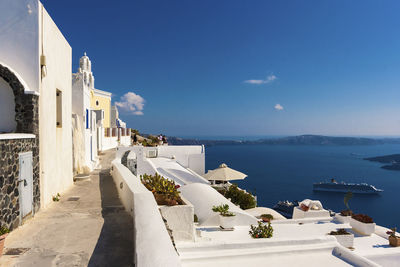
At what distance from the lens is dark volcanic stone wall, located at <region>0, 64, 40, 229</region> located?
5.58 meters

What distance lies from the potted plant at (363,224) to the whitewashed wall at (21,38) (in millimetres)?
14118

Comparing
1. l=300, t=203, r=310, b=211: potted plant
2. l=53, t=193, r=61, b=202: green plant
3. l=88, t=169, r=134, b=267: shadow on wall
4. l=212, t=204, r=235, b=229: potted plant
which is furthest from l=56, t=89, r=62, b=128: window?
l=300, t=203, r=310, b=211: potted plant

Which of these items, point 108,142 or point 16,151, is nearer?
point 16,151

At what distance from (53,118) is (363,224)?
45.0 feet

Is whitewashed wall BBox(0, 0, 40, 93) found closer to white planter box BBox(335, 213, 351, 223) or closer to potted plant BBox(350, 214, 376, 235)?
potted plant BBox(350, 214, 376, 235)

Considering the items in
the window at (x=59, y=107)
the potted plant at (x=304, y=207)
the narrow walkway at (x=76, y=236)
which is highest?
the window at (x=59, y=107)

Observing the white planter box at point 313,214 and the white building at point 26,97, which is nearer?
the white building at point 26,97

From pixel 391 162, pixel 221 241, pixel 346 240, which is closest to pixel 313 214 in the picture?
pixel 346 240

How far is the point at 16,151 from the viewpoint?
610cm

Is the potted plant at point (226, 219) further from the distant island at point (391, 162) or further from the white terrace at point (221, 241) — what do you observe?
the distant island at point (391, 162)

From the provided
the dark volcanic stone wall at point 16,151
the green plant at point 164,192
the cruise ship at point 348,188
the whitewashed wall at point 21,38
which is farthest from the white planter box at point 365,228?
the cruise ship at point 348,188

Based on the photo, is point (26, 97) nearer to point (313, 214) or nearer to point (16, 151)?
point (16, 151)

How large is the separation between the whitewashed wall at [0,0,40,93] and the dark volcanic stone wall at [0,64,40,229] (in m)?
0.29

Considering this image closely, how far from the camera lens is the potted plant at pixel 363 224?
39.5 feet
